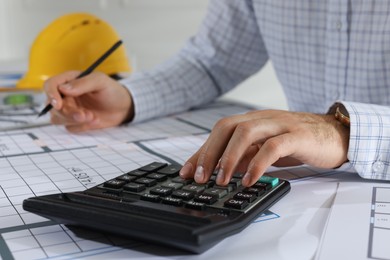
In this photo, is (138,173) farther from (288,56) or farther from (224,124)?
(288,56)

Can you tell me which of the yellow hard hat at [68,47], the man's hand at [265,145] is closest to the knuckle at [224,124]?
the man's hand at [265,145]

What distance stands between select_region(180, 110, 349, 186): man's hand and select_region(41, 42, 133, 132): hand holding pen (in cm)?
39

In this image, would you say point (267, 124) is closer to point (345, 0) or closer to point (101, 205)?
point (101, 205)

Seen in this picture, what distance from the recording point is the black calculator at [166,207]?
444 millimetres

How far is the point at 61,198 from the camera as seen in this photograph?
1.67ft

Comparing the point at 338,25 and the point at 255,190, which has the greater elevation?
the point at 338,25

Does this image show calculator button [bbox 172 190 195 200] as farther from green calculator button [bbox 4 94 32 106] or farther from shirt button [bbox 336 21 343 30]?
green calculator button [bbox 4 94 32 106]

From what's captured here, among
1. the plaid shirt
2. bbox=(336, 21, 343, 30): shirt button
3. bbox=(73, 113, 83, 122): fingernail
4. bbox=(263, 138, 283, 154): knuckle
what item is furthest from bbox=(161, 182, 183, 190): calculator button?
bbox=(336, 21, 343, 30): shirt button

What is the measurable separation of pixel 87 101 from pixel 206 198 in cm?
57

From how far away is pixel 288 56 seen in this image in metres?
1.18

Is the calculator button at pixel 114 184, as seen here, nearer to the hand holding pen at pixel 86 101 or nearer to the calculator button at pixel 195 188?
the calculator button at pixel 195 188

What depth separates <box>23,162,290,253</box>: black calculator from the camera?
444mm

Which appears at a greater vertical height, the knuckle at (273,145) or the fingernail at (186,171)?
the knuckle at (273,145)

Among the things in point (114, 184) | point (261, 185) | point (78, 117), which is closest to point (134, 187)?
point (114, 184)
